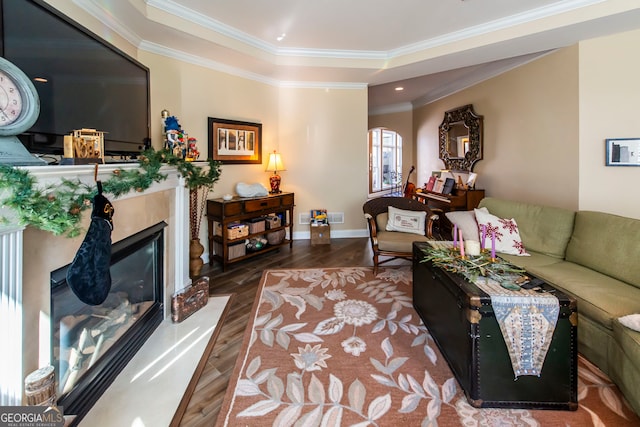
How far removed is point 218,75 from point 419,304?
3818 millimetres

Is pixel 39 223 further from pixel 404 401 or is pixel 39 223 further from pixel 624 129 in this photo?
pixel 624 129

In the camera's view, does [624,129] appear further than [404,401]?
Yes

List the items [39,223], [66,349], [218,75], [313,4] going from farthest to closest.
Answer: [218,75], [313,4], [66,349], [39,223]

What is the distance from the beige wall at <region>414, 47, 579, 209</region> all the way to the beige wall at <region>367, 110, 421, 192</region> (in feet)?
6.97

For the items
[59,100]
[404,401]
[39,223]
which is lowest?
[404,401]

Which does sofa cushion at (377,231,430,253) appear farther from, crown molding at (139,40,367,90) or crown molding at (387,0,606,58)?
crown molding at (139,40,367,90)

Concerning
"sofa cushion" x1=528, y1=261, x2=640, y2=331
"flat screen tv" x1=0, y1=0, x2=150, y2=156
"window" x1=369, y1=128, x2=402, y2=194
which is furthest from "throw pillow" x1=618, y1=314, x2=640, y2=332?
"window" x1=369, y1=128, x2=402, y2=194

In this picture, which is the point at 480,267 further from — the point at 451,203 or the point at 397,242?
the point at 451,203

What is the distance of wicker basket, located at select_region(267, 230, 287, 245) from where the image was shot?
4453 millimetres

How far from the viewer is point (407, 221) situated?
12.5ft

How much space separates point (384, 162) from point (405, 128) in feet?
7.84

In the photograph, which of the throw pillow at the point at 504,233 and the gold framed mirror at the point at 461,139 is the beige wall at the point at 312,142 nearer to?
the gold framed mirror at the point at 461,139

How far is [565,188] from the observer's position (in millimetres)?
3537

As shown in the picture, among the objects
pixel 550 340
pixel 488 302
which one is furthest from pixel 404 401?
pixel 550 340
